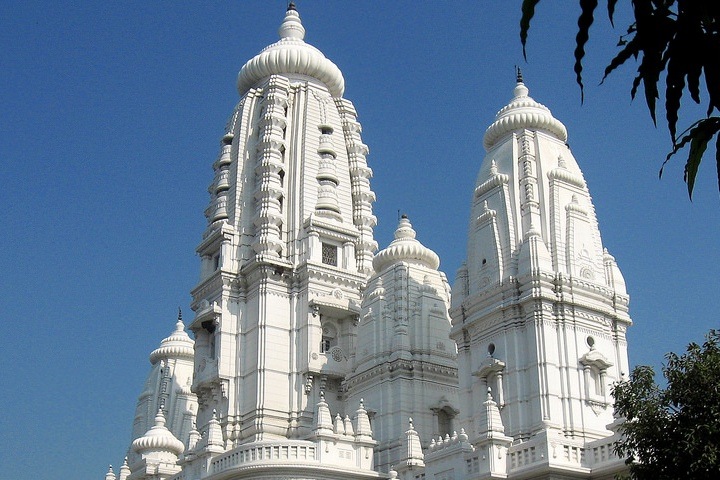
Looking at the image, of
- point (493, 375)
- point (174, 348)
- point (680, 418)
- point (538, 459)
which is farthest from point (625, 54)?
point (174, 348)

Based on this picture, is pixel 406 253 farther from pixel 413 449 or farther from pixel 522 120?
pixel 413 449

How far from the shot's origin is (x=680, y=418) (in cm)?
1548

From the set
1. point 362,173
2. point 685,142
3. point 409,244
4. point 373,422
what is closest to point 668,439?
point 685,142

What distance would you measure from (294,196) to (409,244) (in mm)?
6896

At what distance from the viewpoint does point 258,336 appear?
3766cm

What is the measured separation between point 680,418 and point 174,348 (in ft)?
146

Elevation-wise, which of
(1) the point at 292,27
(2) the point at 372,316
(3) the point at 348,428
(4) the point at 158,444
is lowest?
(3) the point at 348,428

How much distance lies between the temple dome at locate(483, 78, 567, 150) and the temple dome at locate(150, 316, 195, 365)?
92.9 ft

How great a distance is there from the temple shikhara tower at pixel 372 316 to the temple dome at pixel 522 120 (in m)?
0.08

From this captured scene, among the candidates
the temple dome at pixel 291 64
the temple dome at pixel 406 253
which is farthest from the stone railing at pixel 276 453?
the temple dome at pixel 291 64

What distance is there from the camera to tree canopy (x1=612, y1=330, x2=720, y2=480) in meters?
14.9

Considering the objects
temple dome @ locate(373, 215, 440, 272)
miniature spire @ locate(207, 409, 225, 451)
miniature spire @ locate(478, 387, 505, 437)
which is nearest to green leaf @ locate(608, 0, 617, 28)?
miniature spire @ locate(478, 387, 505, 437)

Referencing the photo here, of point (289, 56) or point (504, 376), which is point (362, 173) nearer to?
point (289, 56)

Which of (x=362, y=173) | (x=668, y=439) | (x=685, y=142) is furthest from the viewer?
(x=362, y=173)
